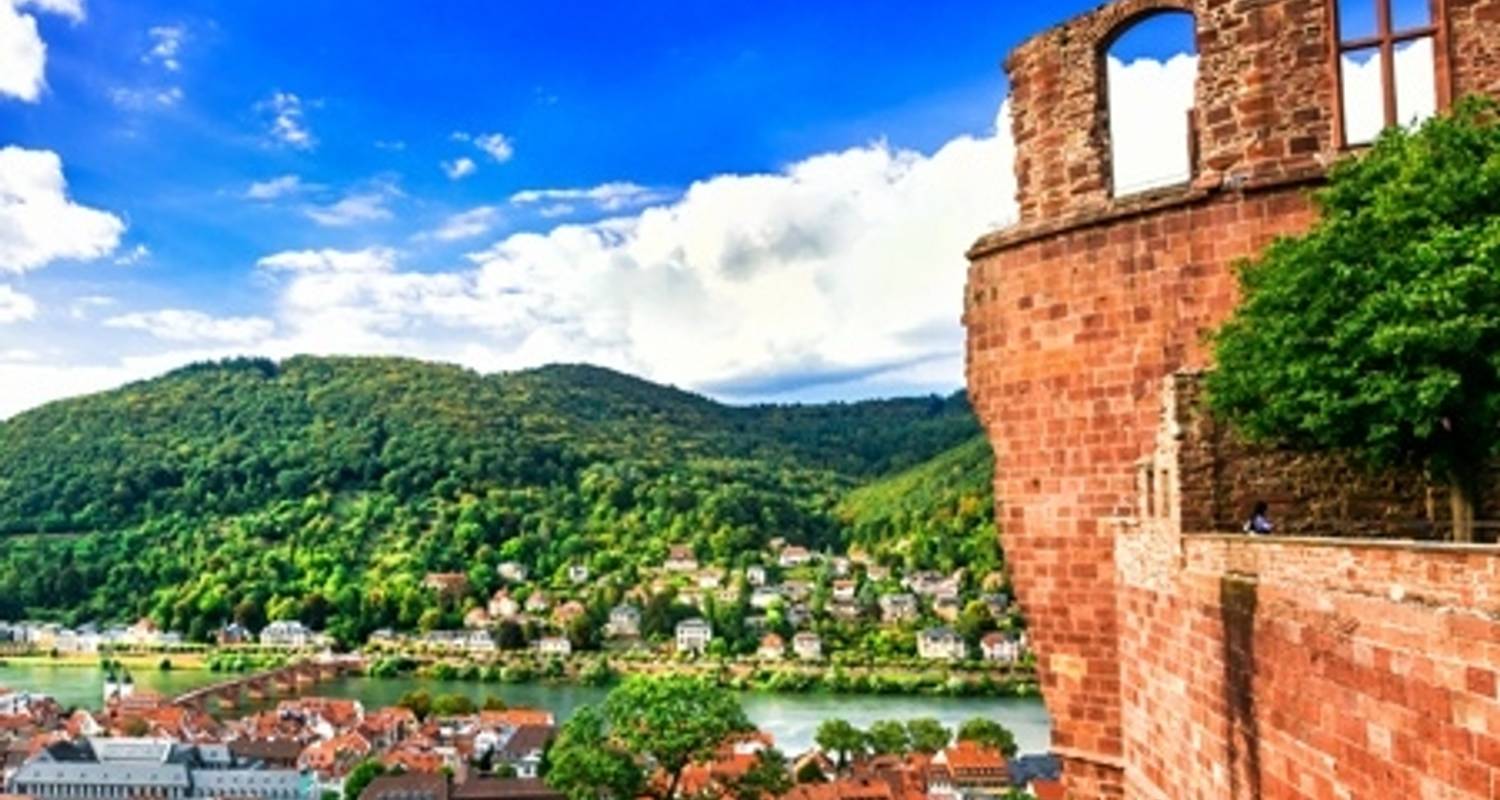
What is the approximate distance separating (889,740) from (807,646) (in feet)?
100

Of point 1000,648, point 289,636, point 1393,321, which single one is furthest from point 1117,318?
point 289,636

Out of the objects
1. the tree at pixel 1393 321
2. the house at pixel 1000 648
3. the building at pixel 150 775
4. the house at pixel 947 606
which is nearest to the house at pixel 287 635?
the building at pixel 150 775

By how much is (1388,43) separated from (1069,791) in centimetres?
374

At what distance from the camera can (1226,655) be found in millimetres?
5492

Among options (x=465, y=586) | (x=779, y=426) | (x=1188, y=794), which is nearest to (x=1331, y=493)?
(x=1188, y=794)

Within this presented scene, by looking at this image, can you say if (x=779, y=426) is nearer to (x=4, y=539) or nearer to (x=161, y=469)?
(x=161, y=469)

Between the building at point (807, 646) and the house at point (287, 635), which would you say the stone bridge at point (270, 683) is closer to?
the house at point (287, 635)

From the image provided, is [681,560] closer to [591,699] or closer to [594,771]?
[591,699]

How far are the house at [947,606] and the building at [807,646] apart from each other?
21.1 feet

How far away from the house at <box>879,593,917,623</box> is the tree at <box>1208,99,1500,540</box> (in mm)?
76347

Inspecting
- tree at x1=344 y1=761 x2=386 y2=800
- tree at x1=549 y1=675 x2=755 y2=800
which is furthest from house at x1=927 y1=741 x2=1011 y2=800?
tree at x1=344 y1=761 x2=386 y2=800

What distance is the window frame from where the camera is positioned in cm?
682

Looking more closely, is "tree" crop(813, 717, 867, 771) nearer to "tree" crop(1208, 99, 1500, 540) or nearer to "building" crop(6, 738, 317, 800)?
"building" crop(6, 738, 317, 800)

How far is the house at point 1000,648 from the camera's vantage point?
241 feet
